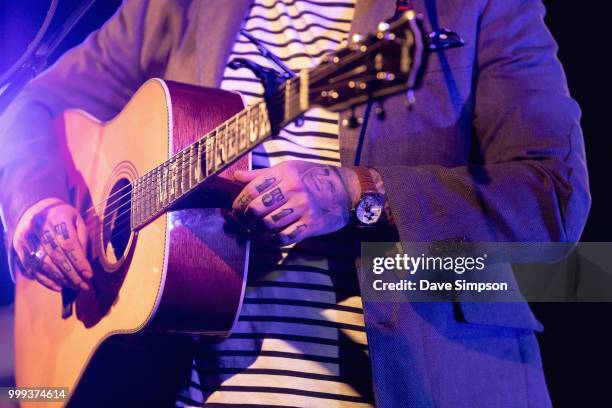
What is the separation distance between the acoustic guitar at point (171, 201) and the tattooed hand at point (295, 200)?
8 centimetres

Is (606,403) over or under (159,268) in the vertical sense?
under

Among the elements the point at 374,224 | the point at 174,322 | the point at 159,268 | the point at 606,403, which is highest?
the point at 374,224

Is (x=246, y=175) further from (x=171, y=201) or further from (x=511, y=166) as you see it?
(x=511, y=166)

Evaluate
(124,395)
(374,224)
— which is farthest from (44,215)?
(374,224)

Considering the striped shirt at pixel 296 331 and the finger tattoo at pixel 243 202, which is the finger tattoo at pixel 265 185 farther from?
the striped shirt at pixel 296 331

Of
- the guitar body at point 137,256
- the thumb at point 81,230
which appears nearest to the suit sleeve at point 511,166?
the guitar body at point 137,256

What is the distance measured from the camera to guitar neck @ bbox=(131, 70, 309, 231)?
107 centimetres

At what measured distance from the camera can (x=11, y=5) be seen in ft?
7.00

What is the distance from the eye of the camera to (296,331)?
1.36 metres

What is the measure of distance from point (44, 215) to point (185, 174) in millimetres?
614

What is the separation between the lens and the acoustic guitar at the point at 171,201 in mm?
1040

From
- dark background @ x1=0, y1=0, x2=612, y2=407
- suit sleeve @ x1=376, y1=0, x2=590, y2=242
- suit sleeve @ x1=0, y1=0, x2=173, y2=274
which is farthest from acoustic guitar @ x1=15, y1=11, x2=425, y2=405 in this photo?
dark background @ x1=0, y1=0, x2=612, y2=407

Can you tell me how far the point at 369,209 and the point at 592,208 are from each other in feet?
3.00

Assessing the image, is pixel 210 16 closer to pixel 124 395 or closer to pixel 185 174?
pixel 185 174
